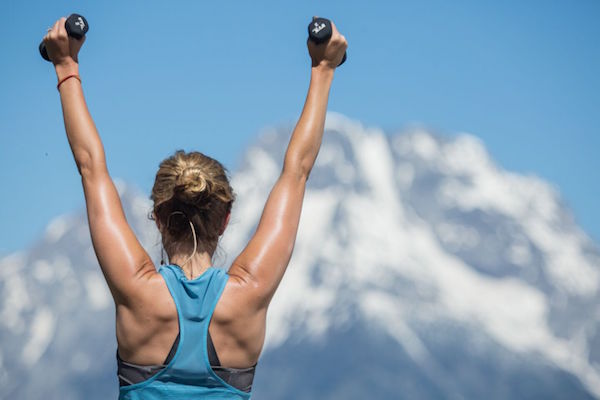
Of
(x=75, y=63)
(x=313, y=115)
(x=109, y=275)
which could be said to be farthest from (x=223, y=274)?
(x=75, y=63)

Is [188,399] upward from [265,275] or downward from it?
downward

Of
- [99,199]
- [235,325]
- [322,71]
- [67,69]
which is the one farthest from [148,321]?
[322,71]

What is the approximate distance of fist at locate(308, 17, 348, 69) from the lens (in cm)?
337

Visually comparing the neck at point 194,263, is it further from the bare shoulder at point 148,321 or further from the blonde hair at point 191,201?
the bare shoulder at point 148,321

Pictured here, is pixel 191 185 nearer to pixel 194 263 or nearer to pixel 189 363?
pixel 194 263

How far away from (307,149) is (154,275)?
2.16 feet

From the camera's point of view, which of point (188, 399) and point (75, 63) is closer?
point (188, 399)

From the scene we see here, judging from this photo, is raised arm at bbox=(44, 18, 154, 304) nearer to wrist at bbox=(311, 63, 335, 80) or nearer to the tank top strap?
the tank top strap

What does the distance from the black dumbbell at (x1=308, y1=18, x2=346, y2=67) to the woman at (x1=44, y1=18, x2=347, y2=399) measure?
21 centimetres

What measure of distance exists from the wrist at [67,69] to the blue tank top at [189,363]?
78 centimetres

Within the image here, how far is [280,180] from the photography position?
3.20 meters

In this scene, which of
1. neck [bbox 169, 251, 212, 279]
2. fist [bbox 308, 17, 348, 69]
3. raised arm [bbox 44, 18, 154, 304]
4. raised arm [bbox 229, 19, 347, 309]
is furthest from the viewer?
fist [bbox 308, 17, 348, 69]

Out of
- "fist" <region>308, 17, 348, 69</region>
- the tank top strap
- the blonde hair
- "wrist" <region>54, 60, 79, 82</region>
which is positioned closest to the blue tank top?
the tank top strap

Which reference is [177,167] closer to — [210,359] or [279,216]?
[279,216]
